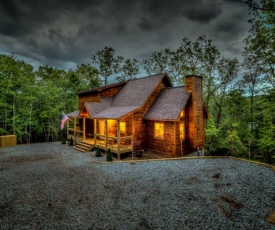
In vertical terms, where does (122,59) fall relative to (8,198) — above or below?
above

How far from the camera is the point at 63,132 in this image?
2277 cm

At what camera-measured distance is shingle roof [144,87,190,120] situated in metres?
12.6

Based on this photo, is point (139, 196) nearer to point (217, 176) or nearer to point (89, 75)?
point (217, 176)

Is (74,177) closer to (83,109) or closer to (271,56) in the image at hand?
(83,109)

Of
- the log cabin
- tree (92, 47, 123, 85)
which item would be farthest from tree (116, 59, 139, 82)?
the log cabin

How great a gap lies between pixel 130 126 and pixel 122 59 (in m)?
22.1

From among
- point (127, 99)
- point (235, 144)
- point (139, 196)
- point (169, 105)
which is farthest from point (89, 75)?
point (139, 196)

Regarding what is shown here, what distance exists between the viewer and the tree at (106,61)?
104ft

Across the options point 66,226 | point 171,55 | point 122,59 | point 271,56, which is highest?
point 122,59

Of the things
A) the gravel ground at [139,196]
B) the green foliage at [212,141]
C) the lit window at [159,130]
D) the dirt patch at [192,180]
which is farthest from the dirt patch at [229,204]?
the green foliage at [212,141]

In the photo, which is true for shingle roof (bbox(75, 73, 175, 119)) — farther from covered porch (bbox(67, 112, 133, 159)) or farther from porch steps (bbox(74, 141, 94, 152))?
porch steps (bbox(74, 141, 94, 152))

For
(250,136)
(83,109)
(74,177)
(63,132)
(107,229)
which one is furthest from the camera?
(63,132)

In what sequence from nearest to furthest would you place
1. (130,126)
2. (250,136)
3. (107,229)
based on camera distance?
(107,229), (130,126), (250,136)

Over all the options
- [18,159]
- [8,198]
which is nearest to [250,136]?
[8,198]
